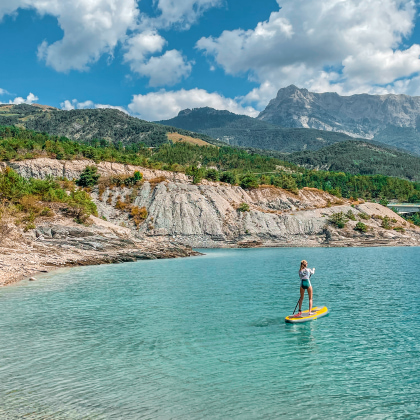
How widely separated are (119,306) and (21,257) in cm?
2680

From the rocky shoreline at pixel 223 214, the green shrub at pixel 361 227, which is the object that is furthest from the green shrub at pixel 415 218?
the green shrub at pixel 361 227

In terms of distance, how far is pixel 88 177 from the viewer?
106 m

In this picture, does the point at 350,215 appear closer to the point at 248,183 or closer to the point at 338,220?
the point at 338,220

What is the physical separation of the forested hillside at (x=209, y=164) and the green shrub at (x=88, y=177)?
11.0m

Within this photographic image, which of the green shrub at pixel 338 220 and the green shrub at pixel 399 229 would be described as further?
the green shrub at pixel 399 229

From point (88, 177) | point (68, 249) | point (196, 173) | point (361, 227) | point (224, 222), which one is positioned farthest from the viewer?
point (196, 173)

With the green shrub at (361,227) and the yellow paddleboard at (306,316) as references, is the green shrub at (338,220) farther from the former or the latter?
the yellow paddleboard at (306,316)

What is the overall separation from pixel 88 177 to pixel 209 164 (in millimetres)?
80116

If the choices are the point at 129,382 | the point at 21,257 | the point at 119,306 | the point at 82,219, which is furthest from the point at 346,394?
the point at 82,219

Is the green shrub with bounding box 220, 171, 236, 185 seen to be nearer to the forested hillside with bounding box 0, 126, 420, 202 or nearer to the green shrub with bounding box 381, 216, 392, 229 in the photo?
the forested hillside with bounding box 0, 126, 420, 202

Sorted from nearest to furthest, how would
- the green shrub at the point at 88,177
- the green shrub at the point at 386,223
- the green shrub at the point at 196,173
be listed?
the green shrub at the point at 88,177
the green shrub at the point at 386,223
the green shrub at the point at 196,173

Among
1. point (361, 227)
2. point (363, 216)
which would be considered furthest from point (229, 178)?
point (361, 227)

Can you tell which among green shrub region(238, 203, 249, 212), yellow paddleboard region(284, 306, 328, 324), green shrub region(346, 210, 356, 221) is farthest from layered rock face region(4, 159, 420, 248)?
yellow paddleboard region(284, 306, 328, 324)

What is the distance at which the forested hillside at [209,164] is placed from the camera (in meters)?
116
